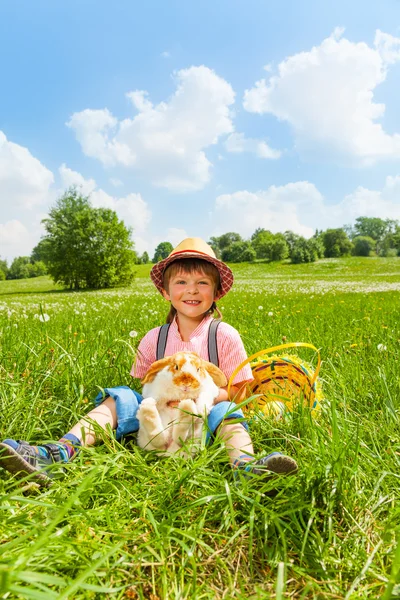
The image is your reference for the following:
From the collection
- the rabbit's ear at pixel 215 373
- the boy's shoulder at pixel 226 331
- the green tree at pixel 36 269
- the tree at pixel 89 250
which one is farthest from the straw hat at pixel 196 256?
the green tree at pixel 36 269

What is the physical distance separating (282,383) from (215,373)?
2.45 feet

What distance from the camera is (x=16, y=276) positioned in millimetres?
109250

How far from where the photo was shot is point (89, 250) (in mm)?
39906

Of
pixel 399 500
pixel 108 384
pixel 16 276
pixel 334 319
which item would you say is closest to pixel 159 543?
pixel 399 500

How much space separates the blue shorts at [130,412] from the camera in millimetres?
2539

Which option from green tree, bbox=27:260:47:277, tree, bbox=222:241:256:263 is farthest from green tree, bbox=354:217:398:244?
green tree, bbox=27:260:47:277

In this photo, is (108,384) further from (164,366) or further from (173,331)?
(164,366)

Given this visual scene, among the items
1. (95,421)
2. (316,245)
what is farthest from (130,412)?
(316,245)

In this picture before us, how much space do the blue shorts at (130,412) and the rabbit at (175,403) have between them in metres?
0.07

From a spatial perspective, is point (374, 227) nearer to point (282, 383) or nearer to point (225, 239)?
point (225, 239)

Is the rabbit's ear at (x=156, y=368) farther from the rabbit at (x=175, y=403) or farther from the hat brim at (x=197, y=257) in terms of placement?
the hat brim at (x=197, y=257)

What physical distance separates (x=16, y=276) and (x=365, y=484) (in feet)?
389

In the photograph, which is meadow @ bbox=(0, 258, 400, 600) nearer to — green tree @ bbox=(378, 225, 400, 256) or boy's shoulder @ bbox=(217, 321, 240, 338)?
boy's shoulder @ bbox=(217, 321, 240, 338)

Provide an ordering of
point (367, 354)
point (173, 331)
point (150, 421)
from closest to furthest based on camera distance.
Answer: point (150, 421) < point (173, 331) < point (367, 354)
